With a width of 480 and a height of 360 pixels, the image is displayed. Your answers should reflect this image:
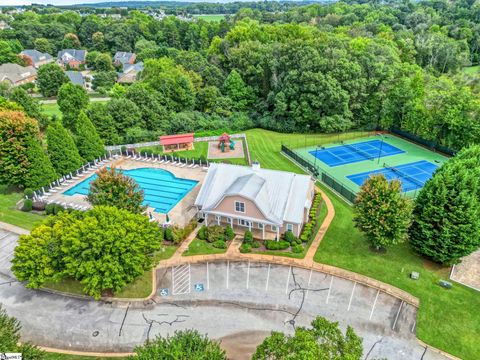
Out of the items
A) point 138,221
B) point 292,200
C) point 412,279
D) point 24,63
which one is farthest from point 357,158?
point 24,63

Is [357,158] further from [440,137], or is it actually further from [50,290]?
[50,290]

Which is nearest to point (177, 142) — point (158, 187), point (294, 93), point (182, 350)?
point (158, 187)

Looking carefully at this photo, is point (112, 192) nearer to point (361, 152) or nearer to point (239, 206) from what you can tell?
point (239, 206)

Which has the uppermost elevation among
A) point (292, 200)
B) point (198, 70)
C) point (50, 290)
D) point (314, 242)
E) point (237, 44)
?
point (237, 44)

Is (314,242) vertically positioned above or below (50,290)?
above

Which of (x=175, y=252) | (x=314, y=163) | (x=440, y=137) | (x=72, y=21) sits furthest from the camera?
(x=72, y=21)

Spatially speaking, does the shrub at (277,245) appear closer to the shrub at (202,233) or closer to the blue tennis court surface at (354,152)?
the shrub at (202,233)

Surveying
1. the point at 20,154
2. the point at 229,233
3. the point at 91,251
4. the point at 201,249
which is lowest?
the point at 201,249

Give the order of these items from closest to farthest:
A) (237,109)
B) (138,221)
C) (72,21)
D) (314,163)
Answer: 1. (138,221)
2. (314,163)
3. (237,109)
4. (72,21)

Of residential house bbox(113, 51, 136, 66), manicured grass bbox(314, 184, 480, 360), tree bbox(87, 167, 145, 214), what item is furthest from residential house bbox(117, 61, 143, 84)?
manicured grass bbox(314, 184, 480, 360)
